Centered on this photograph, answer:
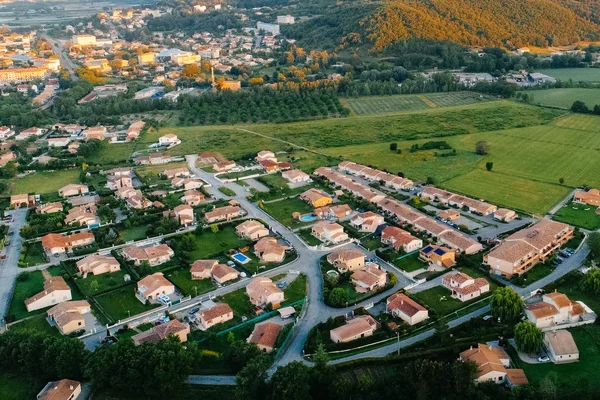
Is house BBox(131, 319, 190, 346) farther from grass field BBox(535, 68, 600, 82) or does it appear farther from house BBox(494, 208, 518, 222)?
grass field BBox(535, 68, 600, 82)

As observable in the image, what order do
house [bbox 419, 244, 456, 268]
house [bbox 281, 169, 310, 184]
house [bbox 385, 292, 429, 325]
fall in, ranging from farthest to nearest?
1. house [bbox 281, 169, 310, 184]
2. house [bbox 419, 244, 456, 268]
3. house [bbox 385, 292, 429, 325]

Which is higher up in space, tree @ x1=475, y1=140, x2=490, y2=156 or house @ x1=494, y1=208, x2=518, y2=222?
house @ x1=494, y1=208, x2=518, y2=222

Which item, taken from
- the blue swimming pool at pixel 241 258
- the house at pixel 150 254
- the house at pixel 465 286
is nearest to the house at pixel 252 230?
the blue swimming pool at pixel 241 258

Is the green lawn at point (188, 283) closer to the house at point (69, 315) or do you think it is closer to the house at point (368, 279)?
the house at point (69, 315)

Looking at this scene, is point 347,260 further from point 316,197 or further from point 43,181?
point 43,181

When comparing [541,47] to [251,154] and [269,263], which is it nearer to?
[251,154]

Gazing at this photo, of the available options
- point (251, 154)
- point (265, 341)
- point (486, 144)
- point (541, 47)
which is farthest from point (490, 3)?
point (265, 341)

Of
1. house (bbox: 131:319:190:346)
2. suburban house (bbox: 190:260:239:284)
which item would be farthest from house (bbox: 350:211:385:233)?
house (bbox: 131:319:190:346)
